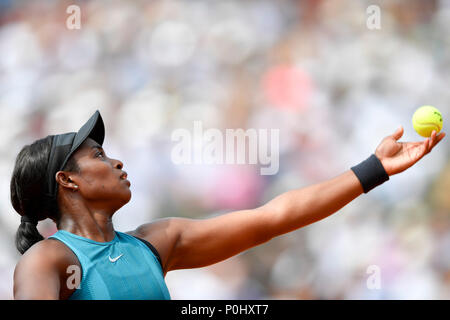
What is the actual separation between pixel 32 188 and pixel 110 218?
302 millimetres

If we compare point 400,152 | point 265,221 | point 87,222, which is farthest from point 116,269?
point 400,152

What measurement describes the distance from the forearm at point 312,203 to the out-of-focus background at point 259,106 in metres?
2.45

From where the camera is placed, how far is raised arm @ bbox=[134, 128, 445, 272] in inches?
87.2

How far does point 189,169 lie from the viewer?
4758mm

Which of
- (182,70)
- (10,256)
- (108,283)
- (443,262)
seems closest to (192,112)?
(182,70)

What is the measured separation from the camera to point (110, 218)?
217 centimetres

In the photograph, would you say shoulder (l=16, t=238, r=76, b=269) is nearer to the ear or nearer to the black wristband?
the ear

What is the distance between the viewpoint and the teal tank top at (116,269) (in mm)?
1896

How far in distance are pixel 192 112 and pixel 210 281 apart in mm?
1420

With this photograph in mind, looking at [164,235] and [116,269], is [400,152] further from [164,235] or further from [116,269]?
[116,269]

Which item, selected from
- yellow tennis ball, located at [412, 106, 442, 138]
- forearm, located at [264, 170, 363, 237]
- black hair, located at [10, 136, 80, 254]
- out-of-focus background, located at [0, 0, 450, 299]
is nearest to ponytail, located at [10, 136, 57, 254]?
black hair, located at [10, 136, 80, 254]

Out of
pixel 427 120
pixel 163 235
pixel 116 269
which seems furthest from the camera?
pixel 427 120

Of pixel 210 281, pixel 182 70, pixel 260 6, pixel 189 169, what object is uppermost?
pixel 260 6

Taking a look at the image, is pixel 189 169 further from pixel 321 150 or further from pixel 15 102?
pixel 15 102
